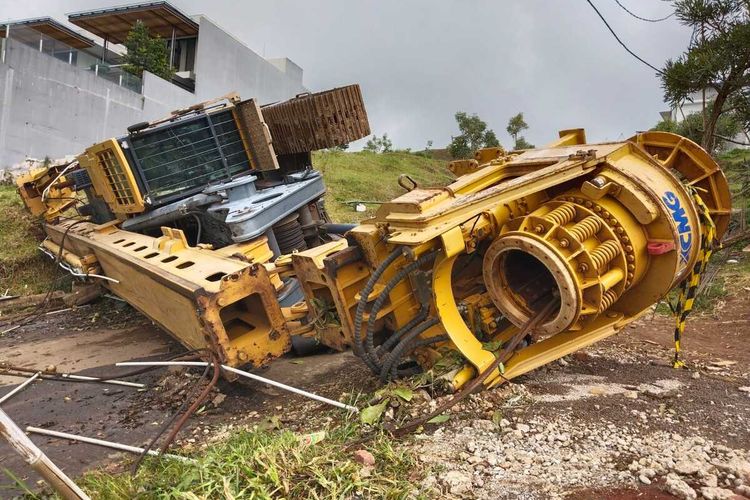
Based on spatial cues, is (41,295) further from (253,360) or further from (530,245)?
(530,245)

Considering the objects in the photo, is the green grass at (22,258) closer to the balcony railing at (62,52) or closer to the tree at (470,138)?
the balcony railing at (62,52)

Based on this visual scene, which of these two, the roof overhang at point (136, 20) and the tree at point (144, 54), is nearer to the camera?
the tree at point (144, 54)

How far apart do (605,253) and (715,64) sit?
552 centimetres

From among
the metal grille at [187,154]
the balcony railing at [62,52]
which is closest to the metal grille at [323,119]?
the metal grille at [187,154]

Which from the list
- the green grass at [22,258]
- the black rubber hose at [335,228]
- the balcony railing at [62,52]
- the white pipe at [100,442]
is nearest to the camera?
the white pipe at [100,442]

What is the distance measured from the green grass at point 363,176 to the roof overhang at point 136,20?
696 centimetres

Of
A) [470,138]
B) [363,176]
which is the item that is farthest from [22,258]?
[470,138]

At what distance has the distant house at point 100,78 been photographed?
1245 centimetres

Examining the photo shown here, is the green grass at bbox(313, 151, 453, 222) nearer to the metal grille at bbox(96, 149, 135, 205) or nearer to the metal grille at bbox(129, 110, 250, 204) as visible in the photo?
the metal grille at bbox(129, 110, 250, 204)

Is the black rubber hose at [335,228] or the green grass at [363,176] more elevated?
the black rubber hose at [335,228]

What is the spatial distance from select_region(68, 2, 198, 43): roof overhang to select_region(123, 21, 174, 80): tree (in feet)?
2.47

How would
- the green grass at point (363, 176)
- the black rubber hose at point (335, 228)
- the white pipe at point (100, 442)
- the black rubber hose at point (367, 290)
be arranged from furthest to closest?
1. the green grass at point (363, 176)
2. the black rubber hose at point (335, 228)
3. the black rubber hose at point (367, 290)
4. the white pipe at point (100, 442)

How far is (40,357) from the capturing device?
5473 millimetres

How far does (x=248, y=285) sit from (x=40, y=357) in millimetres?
3264
